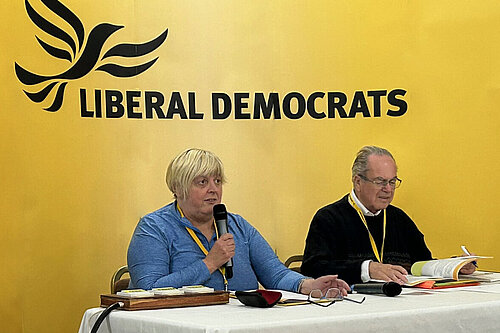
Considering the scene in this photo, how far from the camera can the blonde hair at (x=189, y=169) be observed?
3.87m

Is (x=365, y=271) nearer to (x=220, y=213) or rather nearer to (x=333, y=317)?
(x=220, y=213)

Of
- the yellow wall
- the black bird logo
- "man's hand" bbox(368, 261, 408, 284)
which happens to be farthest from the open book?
the black bird logo

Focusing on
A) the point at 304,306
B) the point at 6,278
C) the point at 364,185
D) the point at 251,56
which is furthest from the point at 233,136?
the point at 304,306

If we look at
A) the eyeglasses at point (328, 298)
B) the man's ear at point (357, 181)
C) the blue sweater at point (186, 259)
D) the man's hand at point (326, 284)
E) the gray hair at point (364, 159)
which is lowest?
the eyeglasses at point (328, 298)

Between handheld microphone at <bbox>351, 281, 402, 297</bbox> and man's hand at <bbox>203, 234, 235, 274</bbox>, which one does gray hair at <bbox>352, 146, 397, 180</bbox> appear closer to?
A: man's hand at <bbox>203, 234, 235, 274</bbox>

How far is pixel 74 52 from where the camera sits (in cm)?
495

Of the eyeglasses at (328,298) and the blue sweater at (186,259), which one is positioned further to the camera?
the blue sweater at (186,259)

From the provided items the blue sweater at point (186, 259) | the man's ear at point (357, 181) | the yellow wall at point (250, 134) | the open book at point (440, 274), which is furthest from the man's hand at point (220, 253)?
the yellow wall at point (250, 134)

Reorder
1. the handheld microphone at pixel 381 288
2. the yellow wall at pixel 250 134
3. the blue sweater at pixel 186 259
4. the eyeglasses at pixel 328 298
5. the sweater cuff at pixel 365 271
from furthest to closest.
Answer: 1. the yellow wall at pixel 250 134
2. the sweater cuff at pixel 365 271
3. the blue sweater at pixel 186 259
4. the handheld microphone at pixel 381 288
5. the eyeglasses at pixel 328 298

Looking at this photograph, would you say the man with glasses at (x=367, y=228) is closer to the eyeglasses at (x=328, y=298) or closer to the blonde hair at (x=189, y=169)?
the blonde hair at (x=189, y=169)

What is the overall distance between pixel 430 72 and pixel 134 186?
2187 millimetres

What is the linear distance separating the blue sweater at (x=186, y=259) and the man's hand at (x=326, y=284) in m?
0.15

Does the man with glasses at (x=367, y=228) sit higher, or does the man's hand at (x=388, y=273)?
the man with glasses at (x=367, y=228)

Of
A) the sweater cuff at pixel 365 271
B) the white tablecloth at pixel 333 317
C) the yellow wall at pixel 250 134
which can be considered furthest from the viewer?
the yellow wall at pixel 250 134
